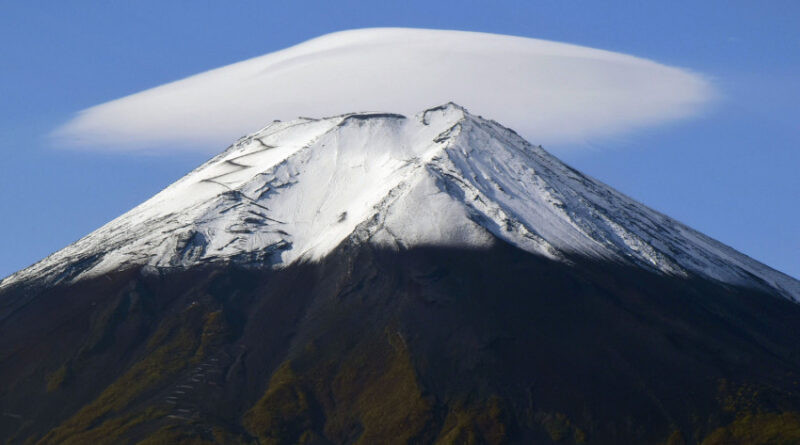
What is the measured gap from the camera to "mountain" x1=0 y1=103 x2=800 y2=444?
423ft

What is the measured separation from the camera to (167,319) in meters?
153

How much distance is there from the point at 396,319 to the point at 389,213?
2455cm

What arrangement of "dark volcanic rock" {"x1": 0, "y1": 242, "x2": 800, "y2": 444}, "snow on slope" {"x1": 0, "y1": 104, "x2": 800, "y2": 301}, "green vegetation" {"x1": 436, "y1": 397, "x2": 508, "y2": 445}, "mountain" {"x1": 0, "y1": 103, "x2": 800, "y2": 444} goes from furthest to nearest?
"snow on slope" {"x1": 0, "y1": 104, "x2": 800, "y2": 301} → "mountain" {"x1": 0, "y1": 103, "x2": 800, "y2": 444} → "dark volcanic rock" {"x1": 0, "y1": 242, "x2": 800, "y2": 444} → "green vegetation" {"x1": 436, "y1": 397, "x2": 508, "y2": 445}

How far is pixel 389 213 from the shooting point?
541 feet

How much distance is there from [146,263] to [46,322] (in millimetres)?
14374

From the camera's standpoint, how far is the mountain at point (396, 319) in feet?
423

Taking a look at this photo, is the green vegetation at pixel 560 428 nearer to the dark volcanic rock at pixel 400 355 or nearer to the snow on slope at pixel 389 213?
the dark volcanic rock at pixel 400 355

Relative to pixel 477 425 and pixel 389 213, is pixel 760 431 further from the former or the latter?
pixel 389 213

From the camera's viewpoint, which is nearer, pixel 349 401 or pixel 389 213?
pixel 349 401

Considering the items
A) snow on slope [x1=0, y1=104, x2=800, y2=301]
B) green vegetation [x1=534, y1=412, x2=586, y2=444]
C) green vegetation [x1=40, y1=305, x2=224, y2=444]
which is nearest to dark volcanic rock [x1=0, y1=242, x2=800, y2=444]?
green vegetation [x1=534, y1=412, x2=586, y2=444]

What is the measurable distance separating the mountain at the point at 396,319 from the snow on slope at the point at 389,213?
0.41 meters

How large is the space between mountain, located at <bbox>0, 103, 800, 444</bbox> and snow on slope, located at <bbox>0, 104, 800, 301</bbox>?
0.41 meters

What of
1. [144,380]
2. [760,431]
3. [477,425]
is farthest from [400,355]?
[760,431]

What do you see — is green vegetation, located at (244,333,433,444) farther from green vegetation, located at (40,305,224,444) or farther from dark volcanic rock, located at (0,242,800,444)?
green vegetation, located at (40,305,224,444)
